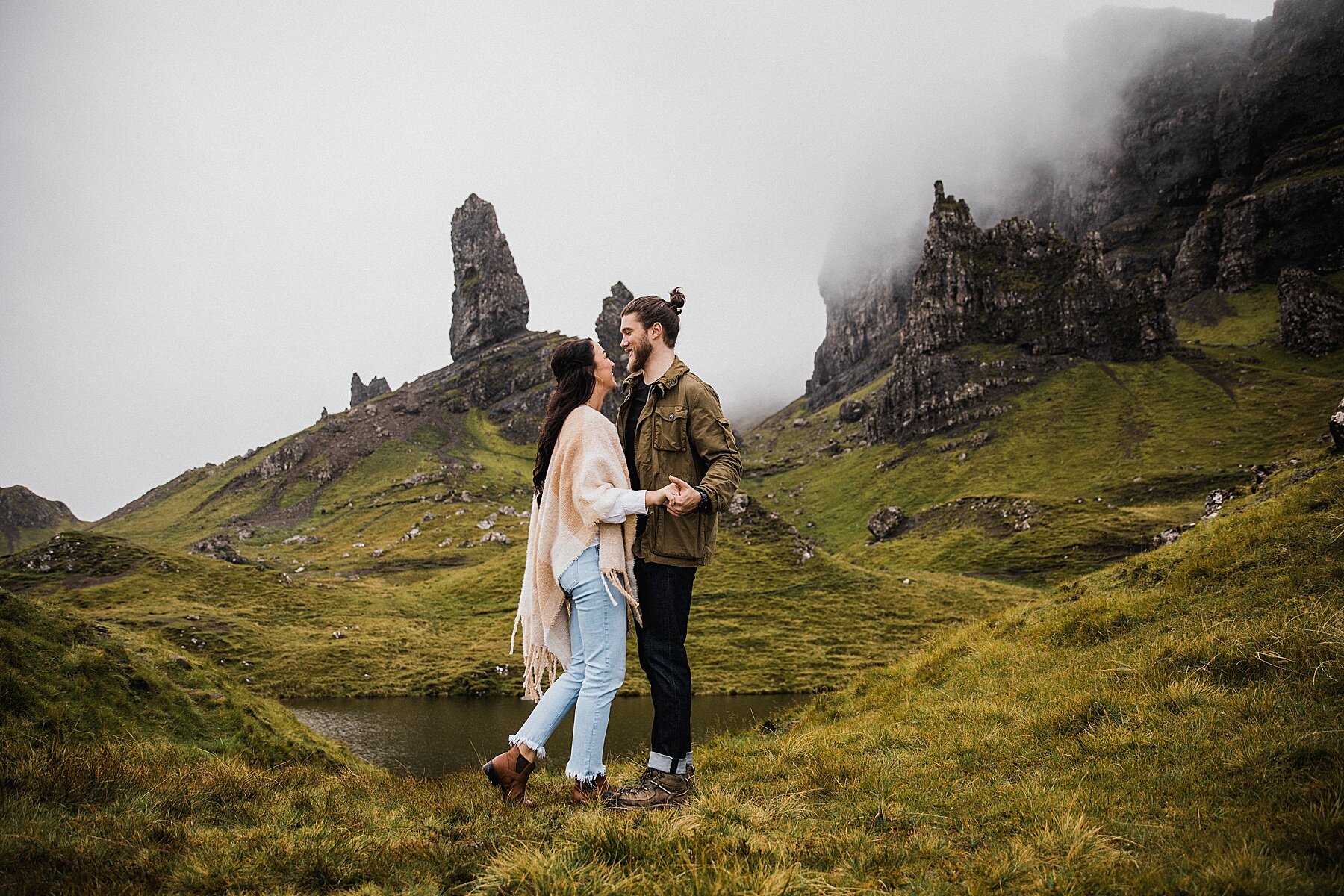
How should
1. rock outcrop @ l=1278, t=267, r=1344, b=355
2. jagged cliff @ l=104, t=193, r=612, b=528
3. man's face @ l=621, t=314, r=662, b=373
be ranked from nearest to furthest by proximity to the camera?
man's face @ l=621, t=314, r=662, b=373 < rock outcrop @ l=1278, t=267, r=1344, b=355 < jagged cliff @ l=104, t=193, r=612, b=528

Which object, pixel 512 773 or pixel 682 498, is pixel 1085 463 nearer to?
pixel 682 498

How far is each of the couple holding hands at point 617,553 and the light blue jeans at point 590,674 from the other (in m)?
0.01

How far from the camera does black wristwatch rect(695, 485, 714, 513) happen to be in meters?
5.75

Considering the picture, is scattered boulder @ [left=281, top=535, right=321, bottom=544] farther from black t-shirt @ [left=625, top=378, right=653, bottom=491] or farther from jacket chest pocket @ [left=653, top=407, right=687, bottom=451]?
jacket chest pocket @ [left=653, top=407, right=687, bottom=451]

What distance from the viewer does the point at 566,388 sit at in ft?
21.1

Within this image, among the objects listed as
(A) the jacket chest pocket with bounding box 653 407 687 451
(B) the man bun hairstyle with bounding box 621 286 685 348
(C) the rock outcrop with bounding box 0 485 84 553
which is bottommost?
(A) the jacket chest pocket with bounding box 653 407 687 451

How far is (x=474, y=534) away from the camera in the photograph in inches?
3447

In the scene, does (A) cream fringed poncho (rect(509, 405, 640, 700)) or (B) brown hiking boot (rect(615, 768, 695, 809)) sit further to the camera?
(A) cream fringed poncho (rect(509, 405, 640, 700))

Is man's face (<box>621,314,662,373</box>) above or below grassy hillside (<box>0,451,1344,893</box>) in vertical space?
above

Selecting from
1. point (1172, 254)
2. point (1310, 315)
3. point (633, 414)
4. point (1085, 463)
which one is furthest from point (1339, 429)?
point (1172, 254)

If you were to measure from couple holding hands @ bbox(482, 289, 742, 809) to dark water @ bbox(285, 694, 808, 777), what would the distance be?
9.60m

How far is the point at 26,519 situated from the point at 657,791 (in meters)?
214

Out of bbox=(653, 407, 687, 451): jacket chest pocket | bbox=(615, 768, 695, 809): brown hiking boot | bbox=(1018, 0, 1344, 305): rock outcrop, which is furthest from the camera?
bbox=(1018, 0, 1344, 305): rock outcrop

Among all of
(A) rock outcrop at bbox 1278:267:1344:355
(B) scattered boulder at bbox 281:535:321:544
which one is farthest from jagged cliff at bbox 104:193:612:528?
(A) rock outcrop at bbox 1278:267:1344:355
